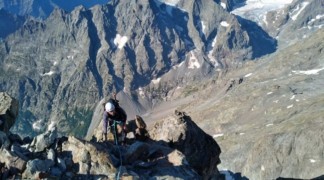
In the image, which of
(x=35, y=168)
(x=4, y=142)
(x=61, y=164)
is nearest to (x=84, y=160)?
(x=61, y=164)

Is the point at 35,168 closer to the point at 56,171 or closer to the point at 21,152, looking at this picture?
the point at 56,171

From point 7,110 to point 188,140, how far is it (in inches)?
759

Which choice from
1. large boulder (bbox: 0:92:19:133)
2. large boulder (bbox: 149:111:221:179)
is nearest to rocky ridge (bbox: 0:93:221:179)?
large boulder (bbox: 0:92:19:133)

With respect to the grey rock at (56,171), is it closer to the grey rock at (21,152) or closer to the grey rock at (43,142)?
the grey rock at (21,152)

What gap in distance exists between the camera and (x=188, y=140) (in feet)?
179

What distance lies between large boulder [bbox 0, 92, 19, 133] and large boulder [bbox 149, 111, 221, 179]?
14534 mm

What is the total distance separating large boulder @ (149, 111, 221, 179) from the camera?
52781 mm

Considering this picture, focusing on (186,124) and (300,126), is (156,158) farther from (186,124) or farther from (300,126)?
(300,126)

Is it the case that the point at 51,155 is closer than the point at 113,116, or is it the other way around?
the point at 51,155

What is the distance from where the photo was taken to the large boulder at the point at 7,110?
47750mm

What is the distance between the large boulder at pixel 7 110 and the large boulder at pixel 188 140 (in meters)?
14.5

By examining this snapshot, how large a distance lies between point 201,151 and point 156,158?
17.9 metres

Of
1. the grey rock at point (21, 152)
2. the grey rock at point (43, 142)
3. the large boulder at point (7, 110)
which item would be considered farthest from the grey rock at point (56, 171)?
the large boulder at point (7, 110)

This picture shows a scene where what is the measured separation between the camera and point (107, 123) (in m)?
38.9
